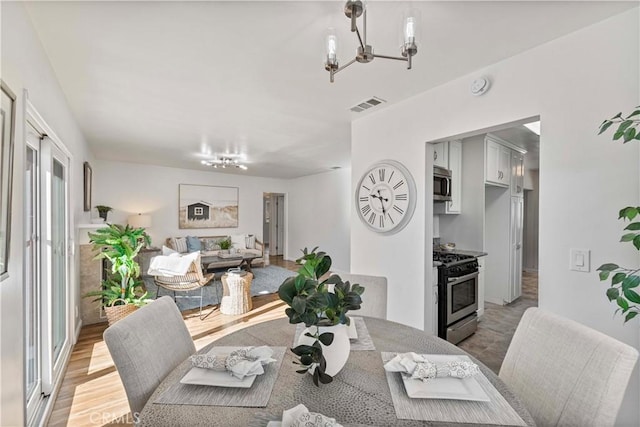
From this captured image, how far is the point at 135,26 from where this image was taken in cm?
157

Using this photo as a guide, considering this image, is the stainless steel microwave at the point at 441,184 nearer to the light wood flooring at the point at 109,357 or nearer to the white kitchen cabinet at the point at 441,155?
the white kitchen cabinet at the point at 441,155

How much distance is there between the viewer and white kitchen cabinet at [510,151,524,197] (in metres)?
4.45

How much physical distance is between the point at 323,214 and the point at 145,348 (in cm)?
632

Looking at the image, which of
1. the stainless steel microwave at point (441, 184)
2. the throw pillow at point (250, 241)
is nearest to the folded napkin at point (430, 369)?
the stainless steel microwave at point (441, 184)

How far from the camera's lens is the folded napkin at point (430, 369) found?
0.99m

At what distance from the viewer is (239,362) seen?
104 centimetres

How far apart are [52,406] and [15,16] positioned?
2357mm

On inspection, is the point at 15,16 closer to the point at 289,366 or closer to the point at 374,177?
the point at 289,366

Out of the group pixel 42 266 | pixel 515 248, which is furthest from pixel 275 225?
pixel 42 266

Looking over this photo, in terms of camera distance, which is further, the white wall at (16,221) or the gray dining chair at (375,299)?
the gray dining chair at (375,299)

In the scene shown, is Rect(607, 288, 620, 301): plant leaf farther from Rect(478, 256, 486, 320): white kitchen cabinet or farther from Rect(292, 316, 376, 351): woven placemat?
Rect(478, 256, 486, 320): white kitchen cabinet

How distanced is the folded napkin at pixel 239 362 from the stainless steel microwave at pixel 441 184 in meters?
2.70

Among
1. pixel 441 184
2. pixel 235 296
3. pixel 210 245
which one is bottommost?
pixel 235 296

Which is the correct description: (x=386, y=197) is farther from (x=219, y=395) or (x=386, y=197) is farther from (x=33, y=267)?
(x=33, y=267)
